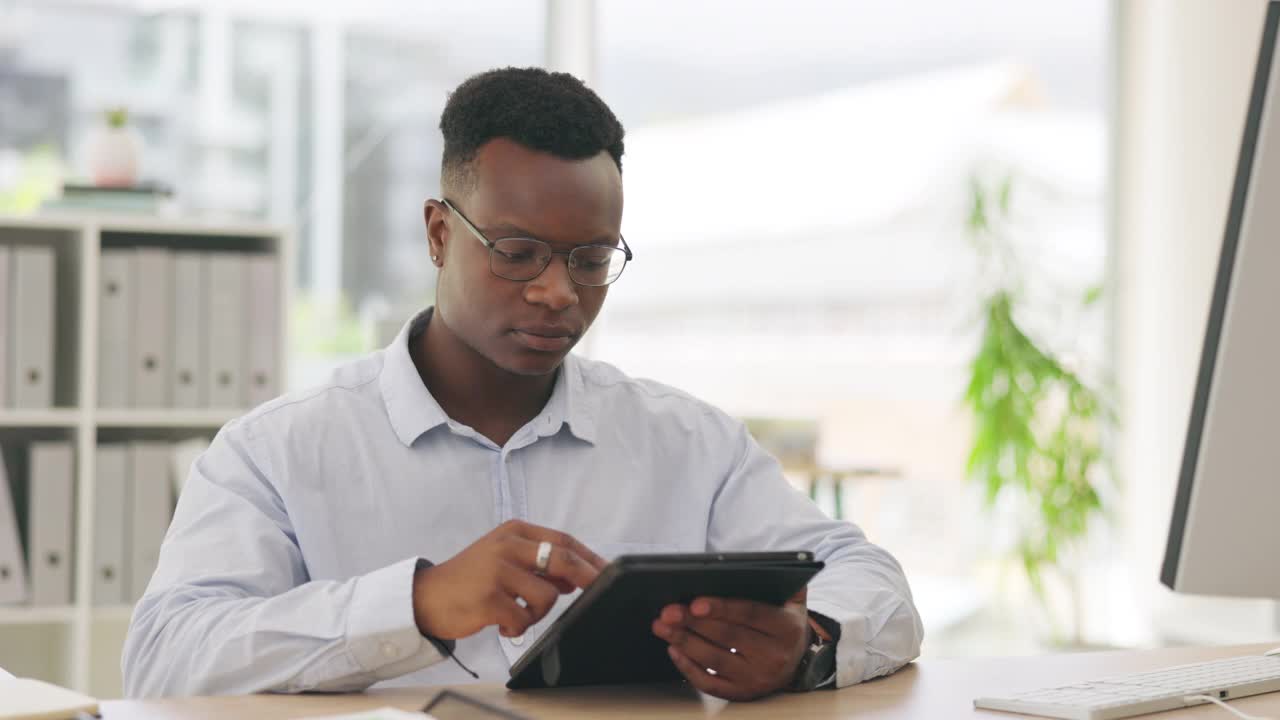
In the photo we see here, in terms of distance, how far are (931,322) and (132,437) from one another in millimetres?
2345

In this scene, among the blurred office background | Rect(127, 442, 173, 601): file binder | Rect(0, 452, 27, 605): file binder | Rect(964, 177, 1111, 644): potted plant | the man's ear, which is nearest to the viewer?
the man's ear

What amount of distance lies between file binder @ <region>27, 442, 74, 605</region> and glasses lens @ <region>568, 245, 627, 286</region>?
1.59 metres

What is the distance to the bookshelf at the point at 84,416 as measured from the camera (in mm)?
2533

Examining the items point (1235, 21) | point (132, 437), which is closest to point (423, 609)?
point (132, 437)

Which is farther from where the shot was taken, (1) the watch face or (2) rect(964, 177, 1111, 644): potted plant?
(2) rect(964, 177, 1111, 644): potted plant

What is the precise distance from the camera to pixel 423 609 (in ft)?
3.58

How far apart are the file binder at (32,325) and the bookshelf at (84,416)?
43mm

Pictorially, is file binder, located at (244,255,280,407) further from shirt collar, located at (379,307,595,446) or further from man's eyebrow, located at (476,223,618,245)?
man's eyebrow, located at (476,223,618,245)

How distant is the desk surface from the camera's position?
1050 millimetres

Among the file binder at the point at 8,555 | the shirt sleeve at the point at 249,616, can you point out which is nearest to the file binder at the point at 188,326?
the file binder at the point at 8,555

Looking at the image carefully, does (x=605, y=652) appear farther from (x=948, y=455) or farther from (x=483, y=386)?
(x=948, y=455)

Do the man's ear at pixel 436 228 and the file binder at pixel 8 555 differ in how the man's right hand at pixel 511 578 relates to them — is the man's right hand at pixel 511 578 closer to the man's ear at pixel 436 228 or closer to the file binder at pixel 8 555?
the man's ear at pixel 436 228

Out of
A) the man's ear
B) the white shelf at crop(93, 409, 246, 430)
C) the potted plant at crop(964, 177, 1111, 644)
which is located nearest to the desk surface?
the man's ear

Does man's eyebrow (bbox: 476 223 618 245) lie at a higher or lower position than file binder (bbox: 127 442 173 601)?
higher
